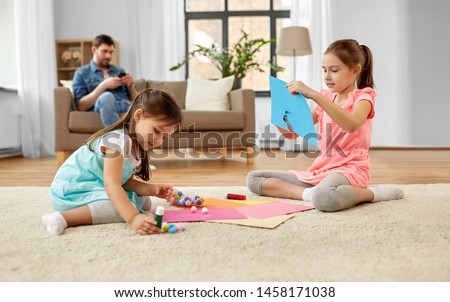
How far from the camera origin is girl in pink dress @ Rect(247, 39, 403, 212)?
1.35 meters

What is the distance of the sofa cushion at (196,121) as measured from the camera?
9.62 feet

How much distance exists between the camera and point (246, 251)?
0.87m

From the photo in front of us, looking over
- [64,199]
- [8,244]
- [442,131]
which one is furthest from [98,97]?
[442,131]

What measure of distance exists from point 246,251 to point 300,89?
2.21 ft

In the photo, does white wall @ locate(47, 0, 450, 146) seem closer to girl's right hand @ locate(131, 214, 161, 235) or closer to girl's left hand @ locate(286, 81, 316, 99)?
girl's left hand @ locate(286, 81, 316, 99)

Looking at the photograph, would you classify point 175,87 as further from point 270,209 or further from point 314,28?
point 270,209

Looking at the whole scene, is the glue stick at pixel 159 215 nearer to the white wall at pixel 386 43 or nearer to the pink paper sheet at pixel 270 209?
the pink paper sheet at pixel 270 209

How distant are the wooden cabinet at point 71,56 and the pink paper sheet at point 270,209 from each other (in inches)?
139

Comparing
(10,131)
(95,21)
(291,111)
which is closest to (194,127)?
(291,111)

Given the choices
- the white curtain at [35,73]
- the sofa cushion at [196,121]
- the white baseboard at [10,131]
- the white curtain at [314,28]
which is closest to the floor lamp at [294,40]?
the white curtain at [314,28]

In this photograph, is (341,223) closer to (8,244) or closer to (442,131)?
(8,244)

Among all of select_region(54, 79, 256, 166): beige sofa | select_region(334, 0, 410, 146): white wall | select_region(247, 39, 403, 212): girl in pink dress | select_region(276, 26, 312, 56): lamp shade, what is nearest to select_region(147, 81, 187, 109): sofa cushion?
select_region(54, 79, 256, 166): beige sofa

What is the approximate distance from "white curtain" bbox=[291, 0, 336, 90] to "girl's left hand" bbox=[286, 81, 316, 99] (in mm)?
3324

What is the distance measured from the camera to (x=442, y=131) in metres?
4.71
